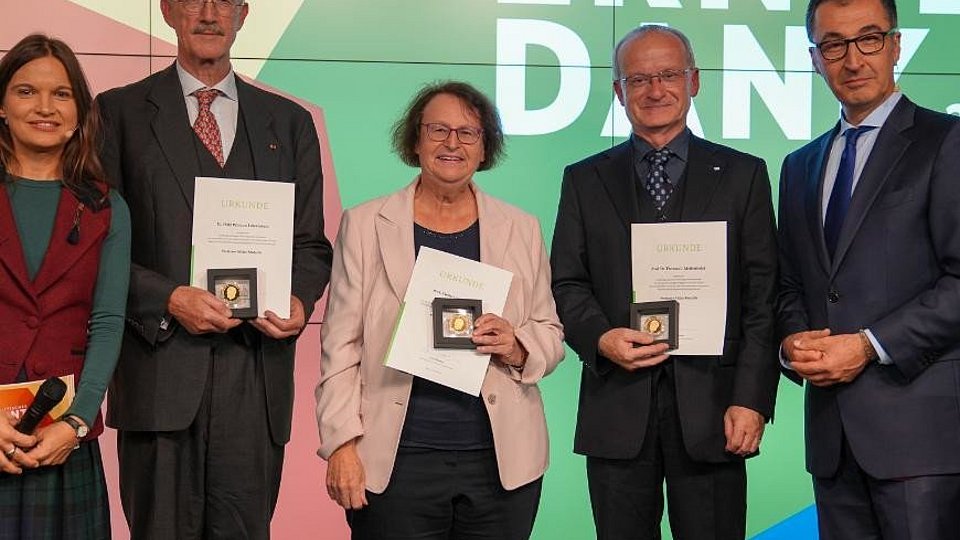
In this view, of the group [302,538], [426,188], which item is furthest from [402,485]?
[302,538]

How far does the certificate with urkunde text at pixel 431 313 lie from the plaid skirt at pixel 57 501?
32.7 inches

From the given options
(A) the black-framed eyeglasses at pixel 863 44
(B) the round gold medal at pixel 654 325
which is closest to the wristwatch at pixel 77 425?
(B) the round gold medal at pixel 654 325

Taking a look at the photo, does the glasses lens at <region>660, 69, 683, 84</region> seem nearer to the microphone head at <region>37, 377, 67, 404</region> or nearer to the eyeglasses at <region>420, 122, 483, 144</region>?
the eyeglasses at <region>420, 122, 483, 144</region>

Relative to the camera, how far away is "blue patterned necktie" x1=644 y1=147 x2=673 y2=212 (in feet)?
11.0

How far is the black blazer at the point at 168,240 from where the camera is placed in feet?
10.2

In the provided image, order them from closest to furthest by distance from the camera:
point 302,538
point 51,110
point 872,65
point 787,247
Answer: point 51,110 < point 872,65 < point 787,247 < point 302,538

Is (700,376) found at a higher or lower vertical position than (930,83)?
lower

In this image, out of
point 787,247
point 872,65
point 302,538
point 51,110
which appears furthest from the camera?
point 302,538

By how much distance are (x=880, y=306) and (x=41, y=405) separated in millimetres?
2143

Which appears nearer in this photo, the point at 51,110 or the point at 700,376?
the point at 51,110

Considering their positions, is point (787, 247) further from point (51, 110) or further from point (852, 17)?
point (51, 110)

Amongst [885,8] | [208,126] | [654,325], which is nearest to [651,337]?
[654,325]

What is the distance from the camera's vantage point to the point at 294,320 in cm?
315

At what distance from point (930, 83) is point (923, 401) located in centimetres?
303
